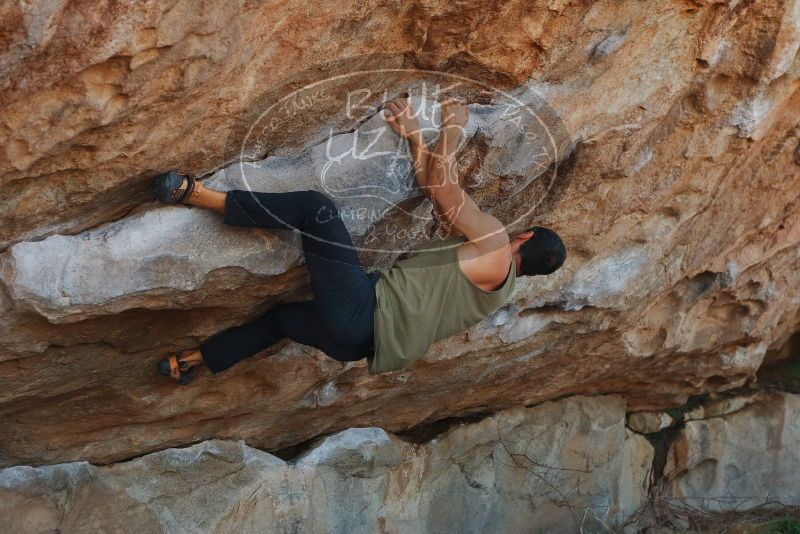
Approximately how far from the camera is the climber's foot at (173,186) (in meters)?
2.56

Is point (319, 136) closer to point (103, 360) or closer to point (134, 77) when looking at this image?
point (134, 77)

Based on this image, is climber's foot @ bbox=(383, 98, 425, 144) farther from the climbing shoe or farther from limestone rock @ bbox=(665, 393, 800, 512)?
limestone rock @ bbox=(665, 393, 800, 512)

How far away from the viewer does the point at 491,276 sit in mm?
2986

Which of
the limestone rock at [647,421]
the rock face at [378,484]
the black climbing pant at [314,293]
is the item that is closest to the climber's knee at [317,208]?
the black climbing pant at [314,293]

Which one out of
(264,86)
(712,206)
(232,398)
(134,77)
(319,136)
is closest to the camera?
(134,77)

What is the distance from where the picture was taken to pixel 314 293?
2.87 m

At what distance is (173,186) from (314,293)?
0.54 meters

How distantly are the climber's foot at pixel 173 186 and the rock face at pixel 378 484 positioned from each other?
129cm

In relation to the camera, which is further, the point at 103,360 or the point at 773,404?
the point at 773,404

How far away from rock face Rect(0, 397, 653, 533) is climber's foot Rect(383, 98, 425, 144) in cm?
149

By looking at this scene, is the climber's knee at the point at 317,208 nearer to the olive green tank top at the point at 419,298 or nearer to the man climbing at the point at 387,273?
the man climbing at the point at 387,273

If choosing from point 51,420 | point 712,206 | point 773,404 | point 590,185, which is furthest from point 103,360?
point 773,404

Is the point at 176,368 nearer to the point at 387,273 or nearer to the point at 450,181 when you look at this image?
the point at 387,273

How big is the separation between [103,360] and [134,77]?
3.61ft
